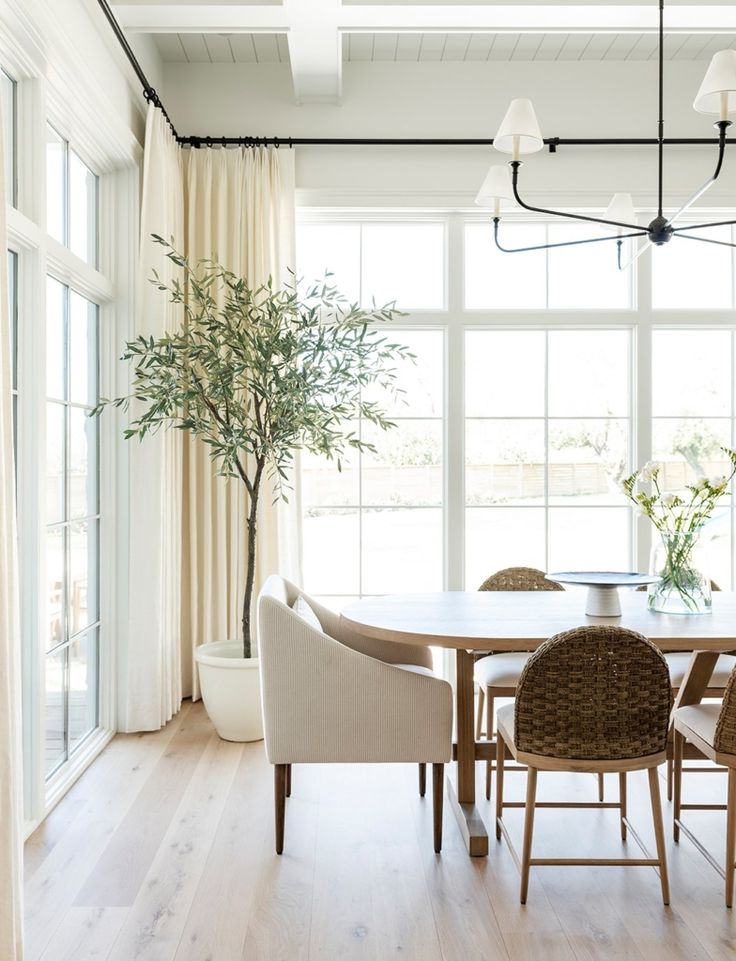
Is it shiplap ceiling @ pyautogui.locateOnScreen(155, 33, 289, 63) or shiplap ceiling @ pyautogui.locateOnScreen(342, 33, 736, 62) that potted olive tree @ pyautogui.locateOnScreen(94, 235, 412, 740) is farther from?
shiplap ceiling @ pyautogui.locateOnScreen(342, 33, 736, 62)

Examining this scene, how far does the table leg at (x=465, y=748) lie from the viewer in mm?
2770

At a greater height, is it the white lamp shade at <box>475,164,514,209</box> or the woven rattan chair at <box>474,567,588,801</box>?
the white lamp shade at <box>475,164,514,209</box>

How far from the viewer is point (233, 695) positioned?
145 inches

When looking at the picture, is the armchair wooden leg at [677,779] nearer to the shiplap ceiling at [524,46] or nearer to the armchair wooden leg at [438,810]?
the armchair wooden leg at [438,810]

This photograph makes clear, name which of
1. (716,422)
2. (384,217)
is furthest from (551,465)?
(384,217)

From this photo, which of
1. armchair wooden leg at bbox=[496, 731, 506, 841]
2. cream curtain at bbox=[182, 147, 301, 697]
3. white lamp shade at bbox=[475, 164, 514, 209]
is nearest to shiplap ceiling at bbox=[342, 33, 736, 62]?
cream curtain at bbox=[182, 147, 301, 697]

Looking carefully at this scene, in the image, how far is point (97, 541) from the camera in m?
3.78

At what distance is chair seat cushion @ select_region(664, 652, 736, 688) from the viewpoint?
312 centimetres

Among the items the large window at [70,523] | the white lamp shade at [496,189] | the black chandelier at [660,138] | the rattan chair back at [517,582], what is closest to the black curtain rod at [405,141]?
the large window at [70,523]

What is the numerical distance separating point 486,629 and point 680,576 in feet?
2.39

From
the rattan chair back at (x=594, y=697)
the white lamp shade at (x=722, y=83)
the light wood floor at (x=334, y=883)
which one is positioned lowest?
the light wood floor at (x=334, y=883)

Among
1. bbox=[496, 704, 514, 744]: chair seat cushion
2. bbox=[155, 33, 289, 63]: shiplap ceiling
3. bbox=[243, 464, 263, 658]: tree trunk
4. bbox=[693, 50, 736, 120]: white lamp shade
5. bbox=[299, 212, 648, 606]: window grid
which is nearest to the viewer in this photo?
bbox=[693, 50, 736, 120]: white lamp shade

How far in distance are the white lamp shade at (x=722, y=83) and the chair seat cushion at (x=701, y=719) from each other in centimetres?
176

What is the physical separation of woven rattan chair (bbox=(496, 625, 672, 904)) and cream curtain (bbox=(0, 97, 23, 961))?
1308mm
